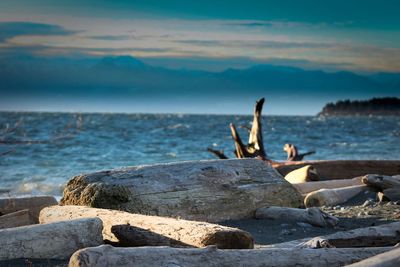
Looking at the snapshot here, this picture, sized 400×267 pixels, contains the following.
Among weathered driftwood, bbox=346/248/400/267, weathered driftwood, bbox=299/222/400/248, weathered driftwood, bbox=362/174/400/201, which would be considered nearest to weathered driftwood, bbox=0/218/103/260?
weathered driftwood, bbox=299/222/400/248

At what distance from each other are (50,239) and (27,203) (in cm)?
319

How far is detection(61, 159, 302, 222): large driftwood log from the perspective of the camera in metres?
8.23

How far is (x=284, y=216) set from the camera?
27.9 feet

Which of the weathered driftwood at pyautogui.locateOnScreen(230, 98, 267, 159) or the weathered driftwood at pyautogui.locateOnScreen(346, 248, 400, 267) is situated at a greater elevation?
the weathered driftwood at pyautogui.locateOnScreen(230, 98, 267, 159)

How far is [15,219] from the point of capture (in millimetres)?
8031

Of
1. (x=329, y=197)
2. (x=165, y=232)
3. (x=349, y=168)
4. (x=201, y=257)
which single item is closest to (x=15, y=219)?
(x=165, y=232)

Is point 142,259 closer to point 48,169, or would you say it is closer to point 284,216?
point 284,216

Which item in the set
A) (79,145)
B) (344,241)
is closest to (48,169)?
(79,145)

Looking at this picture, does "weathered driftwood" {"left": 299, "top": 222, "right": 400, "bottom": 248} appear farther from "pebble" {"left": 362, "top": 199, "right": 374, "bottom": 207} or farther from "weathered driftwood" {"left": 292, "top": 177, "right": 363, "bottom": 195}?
"weathered driftwood" {"left": 292, "top": 177, "right": 363, "bottom": 195}

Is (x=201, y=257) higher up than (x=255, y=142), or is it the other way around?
(x=255, y=142)

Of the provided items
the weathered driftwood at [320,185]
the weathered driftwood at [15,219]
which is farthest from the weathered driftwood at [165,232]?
the weathered driftwood at [320,185]

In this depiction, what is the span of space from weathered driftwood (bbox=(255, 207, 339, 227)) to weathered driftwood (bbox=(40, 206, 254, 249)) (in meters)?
2.21

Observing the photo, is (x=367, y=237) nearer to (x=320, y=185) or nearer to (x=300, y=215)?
(x=300, y=215)

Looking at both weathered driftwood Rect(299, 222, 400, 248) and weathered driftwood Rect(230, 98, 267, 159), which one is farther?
weathered driftwood Rect(230, 98, 267, 159)
